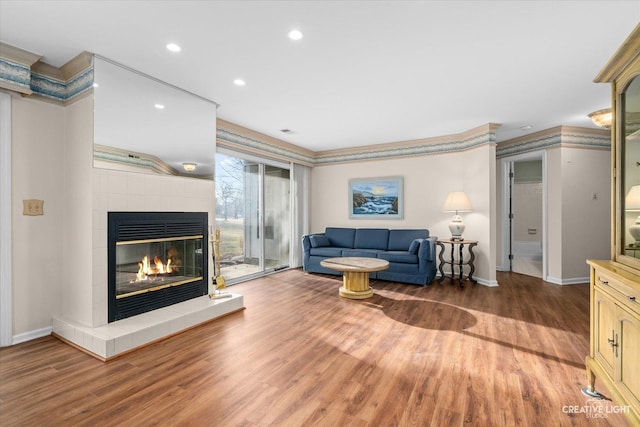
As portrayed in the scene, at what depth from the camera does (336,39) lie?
8.16ft

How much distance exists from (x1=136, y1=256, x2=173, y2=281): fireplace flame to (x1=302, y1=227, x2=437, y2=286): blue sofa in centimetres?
293

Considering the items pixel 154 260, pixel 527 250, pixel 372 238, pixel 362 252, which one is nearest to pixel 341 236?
pixel 372 238

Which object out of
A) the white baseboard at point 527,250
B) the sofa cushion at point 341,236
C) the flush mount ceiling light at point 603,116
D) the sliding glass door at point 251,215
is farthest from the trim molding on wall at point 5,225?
the white baseboard at point 527,250

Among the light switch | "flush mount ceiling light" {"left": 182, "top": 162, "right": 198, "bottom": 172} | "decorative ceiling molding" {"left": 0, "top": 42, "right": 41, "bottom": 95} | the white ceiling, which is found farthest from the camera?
"flush mount ceiling light" {"left": 182, "top": 162, "right": 198, "bottom": 172}

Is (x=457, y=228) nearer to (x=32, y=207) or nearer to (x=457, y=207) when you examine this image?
(x=457, y=207)

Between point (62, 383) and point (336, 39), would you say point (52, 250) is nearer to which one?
point (62, 383)

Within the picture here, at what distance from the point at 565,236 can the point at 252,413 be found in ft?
18.2

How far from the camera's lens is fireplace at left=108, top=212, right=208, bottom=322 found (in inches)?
114

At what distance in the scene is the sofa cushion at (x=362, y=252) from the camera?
5.43 metres

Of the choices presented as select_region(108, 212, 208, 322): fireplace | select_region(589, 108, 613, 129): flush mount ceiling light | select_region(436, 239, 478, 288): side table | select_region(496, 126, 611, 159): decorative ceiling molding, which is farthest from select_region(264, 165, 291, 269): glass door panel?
Result: select_region(589, 108, 613, 129): flush mount ceiling light

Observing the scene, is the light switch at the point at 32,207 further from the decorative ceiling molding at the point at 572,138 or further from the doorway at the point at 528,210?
the doorway at the point at 528,210

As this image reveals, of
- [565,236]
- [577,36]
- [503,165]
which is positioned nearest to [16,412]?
[577,36]

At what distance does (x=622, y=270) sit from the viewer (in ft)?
5.92

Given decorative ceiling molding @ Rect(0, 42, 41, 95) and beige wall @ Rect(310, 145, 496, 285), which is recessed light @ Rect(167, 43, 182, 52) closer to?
decorative ceiling molding @ Rect(0, 42, 41, 95)
